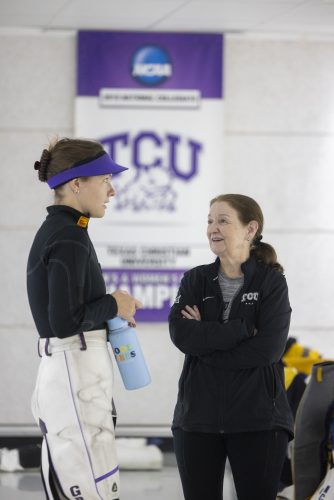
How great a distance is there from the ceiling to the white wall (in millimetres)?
206

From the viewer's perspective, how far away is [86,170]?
2.57m

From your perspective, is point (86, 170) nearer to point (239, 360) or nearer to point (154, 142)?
point (239, 360)

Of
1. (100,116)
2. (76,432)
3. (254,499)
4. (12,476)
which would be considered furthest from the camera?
(100,116)

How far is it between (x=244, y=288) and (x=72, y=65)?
3568 millimetres

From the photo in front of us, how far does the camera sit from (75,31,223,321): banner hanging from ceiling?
6012 millimetres

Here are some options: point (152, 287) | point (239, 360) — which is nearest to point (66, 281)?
point (239, 360)

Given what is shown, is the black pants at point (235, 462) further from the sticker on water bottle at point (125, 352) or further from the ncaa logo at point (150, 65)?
the ncaa logo at point (150, 65)

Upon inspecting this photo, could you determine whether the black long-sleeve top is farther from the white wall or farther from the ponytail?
the white wall

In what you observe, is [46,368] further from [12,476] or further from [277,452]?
[12,476]

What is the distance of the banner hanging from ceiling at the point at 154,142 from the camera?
601cm

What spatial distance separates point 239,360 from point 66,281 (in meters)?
0.70

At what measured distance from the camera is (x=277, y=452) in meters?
2.82

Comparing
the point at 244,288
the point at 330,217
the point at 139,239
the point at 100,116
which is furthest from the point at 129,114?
the point at 244,288

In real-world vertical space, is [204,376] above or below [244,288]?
below
